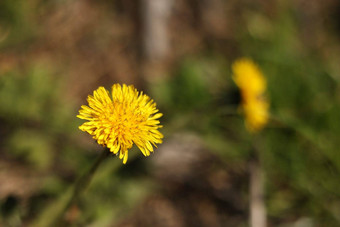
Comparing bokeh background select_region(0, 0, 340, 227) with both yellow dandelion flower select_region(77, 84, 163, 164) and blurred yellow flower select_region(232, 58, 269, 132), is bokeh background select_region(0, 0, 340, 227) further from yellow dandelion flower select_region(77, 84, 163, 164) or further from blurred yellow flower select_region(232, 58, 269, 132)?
yellow dandelion flower select_region(77, 84, 163, 164)

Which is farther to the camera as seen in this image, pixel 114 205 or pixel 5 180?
pixel 5 180

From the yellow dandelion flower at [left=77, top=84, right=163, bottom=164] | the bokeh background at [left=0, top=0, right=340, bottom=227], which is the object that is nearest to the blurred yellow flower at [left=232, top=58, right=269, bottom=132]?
the bokeh background at [left=0, top=0, right=340, bottom=227]

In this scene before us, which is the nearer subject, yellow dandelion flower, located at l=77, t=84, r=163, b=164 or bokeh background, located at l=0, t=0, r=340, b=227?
yellow dandelion flower, located at l=77, t=84, r=163, b=164

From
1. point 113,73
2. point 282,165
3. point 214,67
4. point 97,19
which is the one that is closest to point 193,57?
point 214,67

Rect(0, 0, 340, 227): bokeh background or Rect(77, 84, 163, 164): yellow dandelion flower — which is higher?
Rect(0, 0, 340, 227): bokeh background

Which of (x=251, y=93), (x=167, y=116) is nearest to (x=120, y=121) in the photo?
(x=251, y=93)

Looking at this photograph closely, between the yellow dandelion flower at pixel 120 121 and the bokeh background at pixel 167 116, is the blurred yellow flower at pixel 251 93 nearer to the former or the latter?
the bokeh background at pixel 167 116

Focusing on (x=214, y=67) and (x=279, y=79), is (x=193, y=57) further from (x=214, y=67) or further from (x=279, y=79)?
(x=279, y=79)
